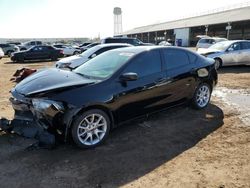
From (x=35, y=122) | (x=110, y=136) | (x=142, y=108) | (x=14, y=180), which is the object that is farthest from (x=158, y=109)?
(x=14, y=180)

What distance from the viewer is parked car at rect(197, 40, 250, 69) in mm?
14984

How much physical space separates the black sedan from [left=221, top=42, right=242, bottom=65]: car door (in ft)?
29.4

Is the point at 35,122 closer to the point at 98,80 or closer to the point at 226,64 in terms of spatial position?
the point at 98,80

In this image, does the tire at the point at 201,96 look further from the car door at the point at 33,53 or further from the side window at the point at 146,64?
the car door at the point at 33,53

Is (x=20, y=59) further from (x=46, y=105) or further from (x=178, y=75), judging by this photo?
(x=46, y=105)

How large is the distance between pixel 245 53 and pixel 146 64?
1151 centimetres

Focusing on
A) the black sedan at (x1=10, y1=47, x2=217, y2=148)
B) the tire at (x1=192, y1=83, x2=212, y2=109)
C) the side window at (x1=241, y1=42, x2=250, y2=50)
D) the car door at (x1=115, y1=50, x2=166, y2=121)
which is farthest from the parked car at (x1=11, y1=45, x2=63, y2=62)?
the car door at (x1=115, y1=50, x2=166, y2=121)

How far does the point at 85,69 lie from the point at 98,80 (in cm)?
91

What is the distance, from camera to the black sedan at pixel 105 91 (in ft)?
15.6

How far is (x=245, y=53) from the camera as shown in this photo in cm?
1570

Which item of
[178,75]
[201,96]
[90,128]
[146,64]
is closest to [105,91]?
[90,128]

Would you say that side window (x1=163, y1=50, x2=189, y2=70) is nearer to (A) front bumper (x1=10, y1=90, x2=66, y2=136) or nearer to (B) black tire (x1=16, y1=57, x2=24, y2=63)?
(A) front bumper (x1=10, y1=90, x2=66, y2=136)

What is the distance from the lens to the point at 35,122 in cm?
488

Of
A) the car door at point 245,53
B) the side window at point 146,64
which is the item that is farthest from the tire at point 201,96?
the car door at point 245,53
